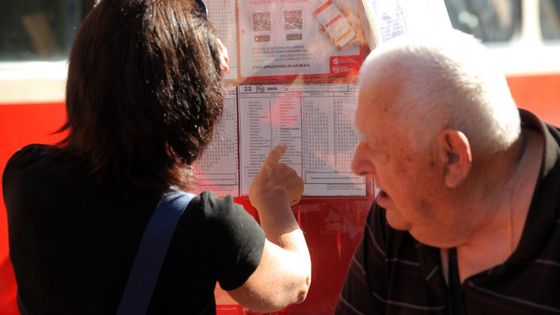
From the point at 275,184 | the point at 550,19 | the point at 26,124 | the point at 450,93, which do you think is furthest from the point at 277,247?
the point at 550,19

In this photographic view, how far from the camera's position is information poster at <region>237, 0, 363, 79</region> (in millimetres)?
2221

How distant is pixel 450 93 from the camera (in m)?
1.43

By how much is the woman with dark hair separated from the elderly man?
35 centimetres

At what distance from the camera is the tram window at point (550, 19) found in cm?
273

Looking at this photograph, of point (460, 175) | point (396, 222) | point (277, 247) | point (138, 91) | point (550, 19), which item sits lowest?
point (277, 247)

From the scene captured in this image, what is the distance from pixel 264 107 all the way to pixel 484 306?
1.03 meters

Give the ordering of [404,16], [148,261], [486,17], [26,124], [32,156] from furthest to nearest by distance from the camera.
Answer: [486,17]
[26,124]
[404,16]
[32,156]
[148,261]

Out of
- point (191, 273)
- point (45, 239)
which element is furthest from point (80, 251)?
point (191, 273)

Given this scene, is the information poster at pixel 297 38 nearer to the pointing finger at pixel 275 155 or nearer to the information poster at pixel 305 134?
the information poster at pixel 305 134

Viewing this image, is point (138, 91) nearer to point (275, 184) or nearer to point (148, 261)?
point (148, 261)

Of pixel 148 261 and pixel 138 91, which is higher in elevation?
pixel 138 91

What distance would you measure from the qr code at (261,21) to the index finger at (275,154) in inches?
14.4

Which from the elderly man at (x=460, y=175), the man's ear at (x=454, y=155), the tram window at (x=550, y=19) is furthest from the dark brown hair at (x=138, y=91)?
the tram window at (x=550, y=19)

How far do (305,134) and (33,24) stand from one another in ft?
3.35
